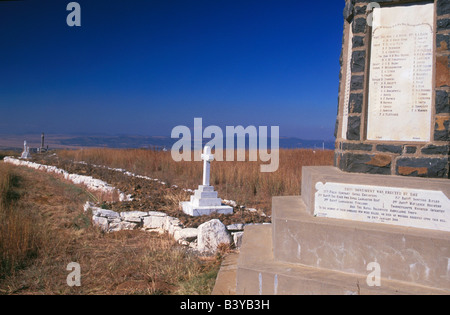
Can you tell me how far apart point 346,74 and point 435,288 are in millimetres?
2396

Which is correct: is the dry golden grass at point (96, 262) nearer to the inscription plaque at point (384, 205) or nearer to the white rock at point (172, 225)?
the white rock at point (172, 225)

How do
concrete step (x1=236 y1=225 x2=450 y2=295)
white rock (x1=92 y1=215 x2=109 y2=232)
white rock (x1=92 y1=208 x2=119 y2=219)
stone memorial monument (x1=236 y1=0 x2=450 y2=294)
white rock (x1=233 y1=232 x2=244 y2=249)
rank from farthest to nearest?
1. white rock (x1=92 y1=208 x2=119 y2=219)
2. white rock (x1=92 y1=215 x2=109 y2=232)
3. white rock (x1=233 y1=232 x2=244 y2=249)
4. stone memorial monument (x1=236 y1=0 x2=450 y2=294)
5. concrete step (x1=236 y1=225 x2=450 y2=295)

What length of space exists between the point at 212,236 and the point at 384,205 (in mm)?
2699

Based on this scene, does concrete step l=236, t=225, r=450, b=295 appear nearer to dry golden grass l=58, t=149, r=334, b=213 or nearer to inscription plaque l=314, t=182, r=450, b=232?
inscription plaque l=314, t=182, r=450, b=232

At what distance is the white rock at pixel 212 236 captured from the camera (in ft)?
16.7

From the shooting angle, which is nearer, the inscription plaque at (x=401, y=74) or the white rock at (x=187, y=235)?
the inscription plaque at (x=401, y=74)

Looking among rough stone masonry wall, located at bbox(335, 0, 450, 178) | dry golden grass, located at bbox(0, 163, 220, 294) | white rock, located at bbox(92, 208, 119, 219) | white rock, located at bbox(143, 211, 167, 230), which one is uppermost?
rough stone masonry wall, located at bbox(335, 0, 450, 178)

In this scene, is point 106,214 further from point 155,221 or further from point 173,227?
point 173,227

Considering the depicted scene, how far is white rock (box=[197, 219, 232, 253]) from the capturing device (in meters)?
5.08

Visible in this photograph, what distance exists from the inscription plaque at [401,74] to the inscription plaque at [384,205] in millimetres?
577

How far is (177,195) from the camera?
26.2 ft

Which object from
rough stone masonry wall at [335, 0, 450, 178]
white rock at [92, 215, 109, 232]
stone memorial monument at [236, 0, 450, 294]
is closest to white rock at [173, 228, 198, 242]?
white rock at [92, 215, 109, 232]

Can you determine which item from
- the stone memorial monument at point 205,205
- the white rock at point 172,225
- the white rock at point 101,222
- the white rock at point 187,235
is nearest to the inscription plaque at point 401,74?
the white rock at point 187,235

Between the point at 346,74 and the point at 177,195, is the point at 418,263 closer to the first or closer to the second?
the point at 346,74
